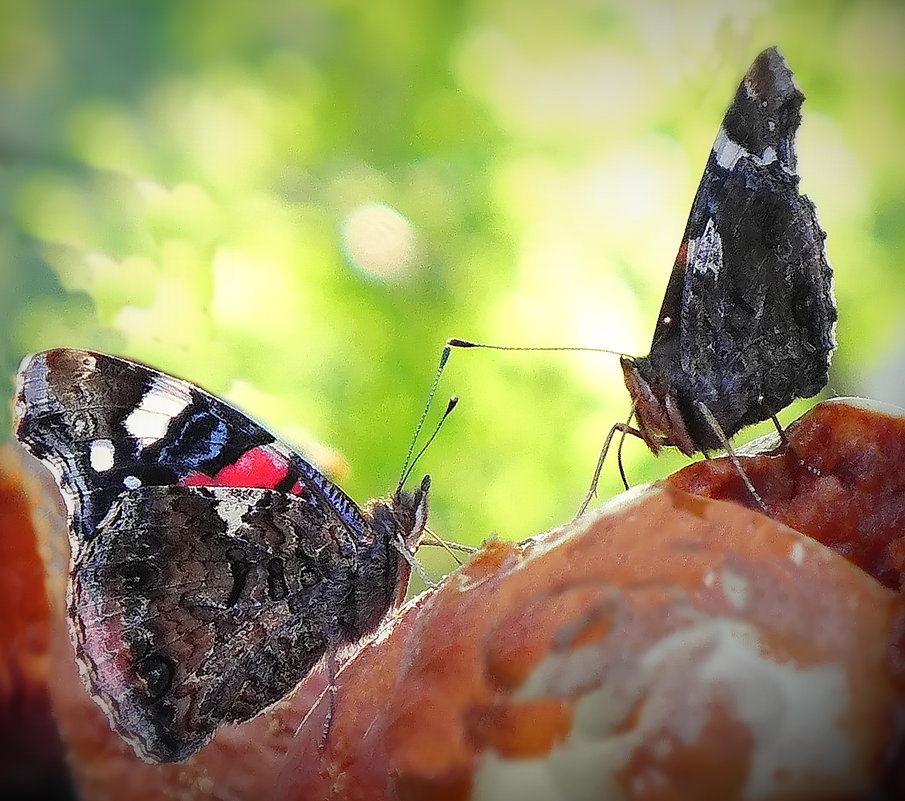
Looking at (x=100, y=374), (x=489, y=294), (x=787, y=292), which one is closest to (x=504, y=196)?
(x=489, y=294)

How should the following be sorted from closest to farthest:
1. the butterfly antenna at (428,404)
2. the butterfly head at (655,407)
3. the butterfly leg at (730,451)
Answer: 1. the butterfly leg at (730,451)
2. the butterfly head at (655,407)
3. the butterfly antenna at (428,404)

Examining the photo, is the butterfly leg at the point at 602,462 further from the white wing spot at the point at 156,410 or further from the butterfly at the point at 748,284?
the white wing spot at the point at 156,410

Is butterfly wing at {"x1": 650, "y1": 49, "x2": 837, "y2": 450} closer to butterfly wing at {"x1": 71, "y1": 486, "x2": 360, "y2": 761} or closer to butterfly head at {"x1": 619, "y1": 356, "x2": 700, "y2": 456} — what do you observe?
butterfly head at {"x1": 619, "y1": 356, "x2": 700, "y2": 456}

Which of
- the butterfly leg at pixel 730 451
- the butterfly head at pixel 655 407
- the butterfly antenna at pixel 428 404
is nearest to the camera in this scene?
the butterfly leg at pixel 730 451

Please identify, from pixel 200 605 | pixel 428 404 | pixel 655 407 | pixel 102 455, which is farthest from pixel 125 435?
pixel 655 407

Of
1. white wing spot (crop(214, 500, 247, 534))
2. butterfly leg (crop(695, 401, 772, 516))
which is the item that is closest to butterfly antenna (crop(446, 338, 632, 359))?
butterfly leg (crop(695, 401, 772, 516))

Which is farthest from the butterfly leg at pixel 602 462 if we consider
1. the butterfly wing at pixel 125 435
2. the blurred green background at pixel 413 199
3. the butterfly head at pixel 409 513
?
the butterfly wing at pixel 125 435

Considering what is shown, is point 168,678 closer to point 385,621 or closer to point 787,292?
point 385,621
